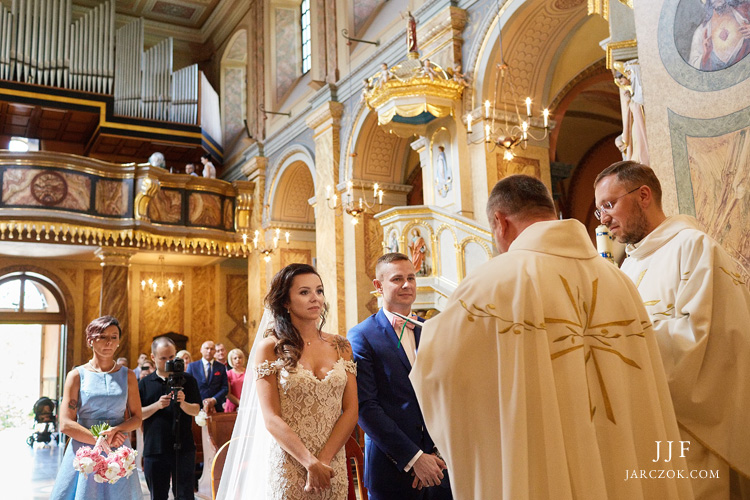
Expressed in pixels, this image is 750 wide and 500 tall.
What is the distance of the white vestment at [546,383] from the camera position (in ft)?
5.72

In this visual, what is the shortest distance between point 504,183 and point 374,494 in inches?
60.9

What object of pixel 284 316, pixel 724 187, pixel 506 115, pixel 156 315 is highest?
pixel 506 115

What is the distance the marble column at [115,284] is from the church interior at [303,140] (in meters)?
0.04

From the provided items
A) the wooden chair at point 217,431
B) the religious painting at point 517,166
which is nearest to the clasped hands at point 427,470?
the wooden chair at point 217,431

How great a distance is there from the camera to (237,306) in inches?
709

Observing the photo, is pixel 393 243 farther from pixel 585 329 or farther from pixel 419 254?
pixel 585 329

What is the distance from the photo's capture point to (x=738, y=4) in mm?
3541

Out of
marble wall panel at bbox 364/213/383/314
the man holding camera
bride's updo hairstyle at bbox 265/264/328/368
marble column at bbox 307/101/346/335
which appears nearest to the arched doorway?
marble column at bbox 307/101/346/335

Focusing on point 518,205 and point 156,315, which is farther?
point 156,315

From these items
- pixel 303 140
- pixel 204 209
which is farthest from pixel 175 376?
pixel 204 209

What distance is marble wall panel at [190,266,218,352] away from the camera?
17.9m

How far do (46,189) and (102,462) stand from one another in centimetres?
1156

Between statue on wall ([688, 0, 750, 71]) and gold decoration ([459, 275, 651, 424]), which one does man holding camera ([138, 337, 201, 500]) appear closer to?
gold decoration ([459, 275, 651, 424])

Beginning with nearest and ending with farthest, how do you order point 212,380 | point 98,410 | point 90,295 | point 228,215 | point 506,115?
point 98,410 → point 212,380 → point 506,115 → point 228,215 → point 90,295
